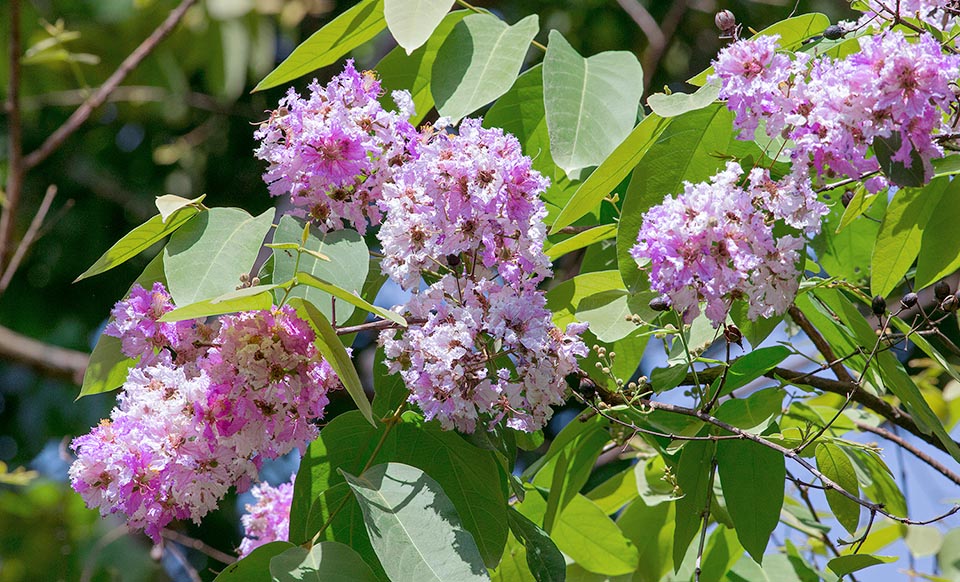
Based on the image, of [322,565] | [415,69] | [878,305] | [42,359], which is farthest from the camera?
[42,359]

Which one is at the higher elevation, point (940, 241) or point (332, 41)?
point (332, 41)

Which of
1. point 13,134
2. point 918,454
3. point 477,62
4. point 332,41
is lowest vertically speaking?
point 918,454

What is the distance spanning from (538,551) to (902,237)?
1.86ft

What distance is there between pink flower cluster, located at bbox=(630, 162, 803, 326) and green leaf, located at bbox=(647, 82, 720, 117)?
0.33 feet

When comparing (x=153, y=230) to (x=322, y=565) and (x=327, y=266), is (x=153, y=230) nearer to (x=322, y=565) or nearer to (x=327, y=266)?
(x=327, y=266)

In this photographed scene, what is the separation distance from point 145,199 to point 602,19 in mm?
2074

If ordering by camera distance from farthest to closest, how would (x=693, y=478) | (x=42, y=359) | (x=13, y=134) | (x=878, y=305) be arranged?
(x=42, y=359) → (x=13, y=134) → (x=693, y=478) → (x=878, y=305)

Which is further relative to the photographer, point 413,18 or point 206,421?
point 413,18

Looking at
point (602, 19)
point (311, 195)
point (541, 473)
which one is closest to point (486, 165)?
point (311, 195)

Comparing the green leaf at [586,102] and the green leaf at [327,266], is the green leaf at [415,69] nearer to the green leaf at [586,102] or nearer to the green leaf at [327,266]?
the green leaf at [586,102]

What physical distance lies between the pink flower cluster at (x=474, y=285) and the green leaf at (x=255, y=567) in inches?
10.3

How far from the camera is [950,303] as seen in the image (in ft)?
3.87

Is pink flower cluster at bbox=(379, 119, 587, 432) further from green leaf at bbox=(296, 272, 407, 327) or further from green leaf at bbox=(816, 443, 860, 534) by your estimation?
green leaf at bbox=(816, 443, 860, 534)

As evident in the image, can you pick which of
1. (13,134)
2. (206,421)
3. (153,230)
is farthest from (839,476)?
(13,134)
